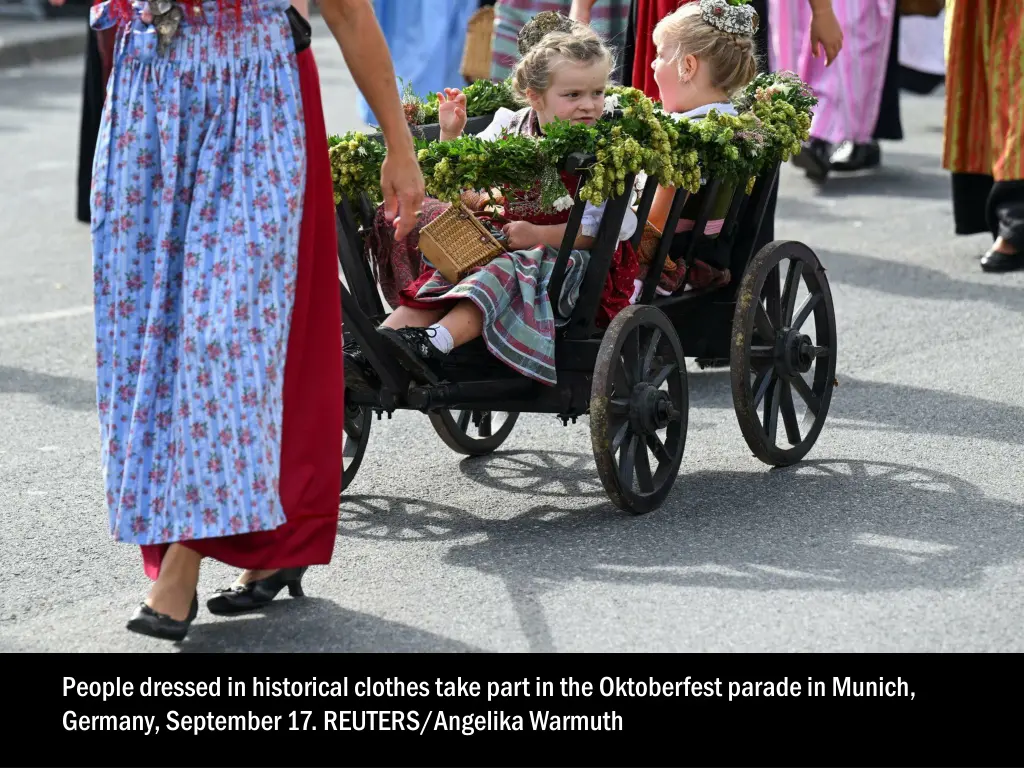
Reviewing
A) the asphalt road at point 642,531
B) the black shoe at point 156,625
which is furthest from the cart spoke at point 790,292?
the black shoe at point 156,625

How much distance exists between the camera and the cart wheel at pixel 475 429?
4.98m

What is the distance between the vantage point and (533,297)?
4.39 metres

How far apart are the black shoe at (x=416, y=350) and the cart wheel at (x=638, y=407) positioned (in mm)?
401

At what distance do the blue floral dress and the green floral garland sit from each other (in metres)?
0.72

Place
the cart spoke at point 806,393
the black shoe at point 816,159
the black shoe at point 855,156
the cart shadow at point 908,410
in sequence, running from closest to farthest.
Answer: the cart spoke at point 806,393, the cart shadow at point 908,410, the black shoe at point 816,159, the black shoe at point 855,156

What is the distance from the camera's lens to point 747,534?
4328 millimetres

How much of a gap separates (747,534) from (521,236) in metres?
0.95

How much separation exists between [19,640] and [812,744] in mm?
1682

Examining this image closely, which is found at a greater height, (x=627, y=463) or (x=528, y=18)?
(x=528, y=18)

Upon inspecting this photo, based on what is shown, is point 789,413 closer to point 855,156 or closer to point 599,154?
point 599,154

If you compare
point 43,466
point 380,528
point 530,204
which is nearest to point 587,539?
point 380,528

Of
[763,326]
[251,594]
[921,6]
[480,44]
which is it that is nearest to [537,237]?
[763,326]

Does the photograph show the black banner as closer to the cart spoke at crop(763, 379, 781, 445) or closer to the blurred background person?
the cart spoke at crop(763, 379, 781, 445)

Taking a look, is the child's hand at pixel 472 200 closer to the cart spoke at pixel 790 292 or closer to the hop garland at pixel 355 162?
the hop garland at pixel 355 162
